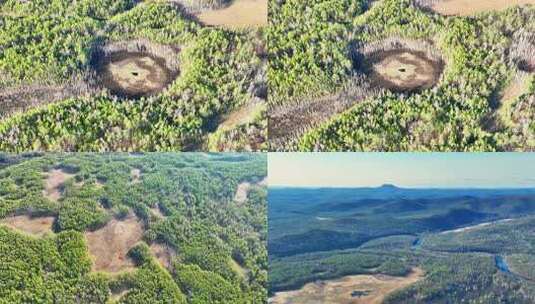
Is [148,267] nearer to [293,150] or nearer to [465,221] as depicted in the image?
[293,150]

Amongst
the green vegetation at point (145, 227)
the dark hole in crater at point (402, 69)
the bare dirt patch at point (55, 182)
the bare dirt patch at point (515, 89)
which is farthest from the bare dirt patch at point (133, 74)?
the bare dirt patch at point (515, 89)

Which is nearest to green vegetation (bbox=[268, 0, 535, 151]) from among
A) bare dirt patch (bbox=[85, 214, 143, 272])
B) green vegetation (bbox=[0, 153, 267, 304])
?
green vegetation (bbox=[0, 153, 267, 304])

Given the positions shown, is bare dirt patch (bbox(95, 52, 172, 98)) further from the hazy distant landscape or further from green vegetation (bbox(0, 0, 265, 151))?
the hazy distant landscape

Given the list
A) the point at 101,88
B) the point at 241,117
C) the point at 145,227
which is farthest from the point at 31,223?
the point at 241,117

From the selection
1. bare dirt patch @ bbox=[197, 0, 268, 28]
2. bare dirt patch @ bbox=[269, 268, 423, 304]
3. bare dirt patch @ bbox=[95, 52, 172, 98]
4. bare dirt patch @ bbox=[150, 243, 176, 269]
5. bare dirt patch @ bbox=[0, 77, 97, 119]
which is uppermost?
bare dirt patch @ bbox=[197, 0, 268, 28]

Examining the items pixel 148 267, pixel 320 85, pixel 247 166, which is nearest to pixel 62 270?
pixel 148 267

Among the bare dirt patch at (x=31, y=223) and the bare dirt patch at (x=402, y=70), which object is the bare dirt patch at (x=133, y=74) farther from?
the bare dirt patch at (x=402, y=70)
